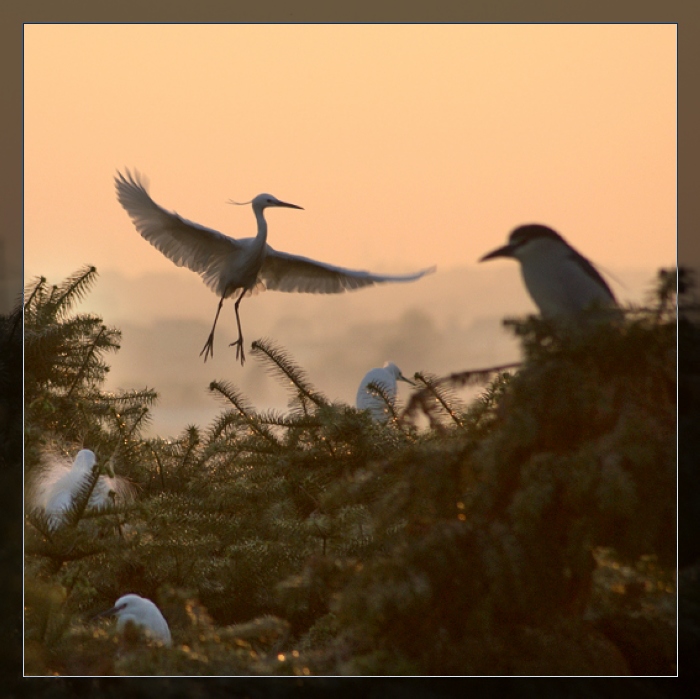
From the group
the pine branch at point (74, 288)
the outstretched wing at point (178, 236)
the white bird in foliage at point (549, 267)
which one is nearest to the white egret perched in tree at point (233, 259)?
the outstretched wing at point (178, 236)

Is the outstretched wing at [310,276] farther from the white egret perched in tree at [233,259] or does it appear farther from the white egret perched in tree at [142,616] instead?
the white egret perched in tree at [142,616]

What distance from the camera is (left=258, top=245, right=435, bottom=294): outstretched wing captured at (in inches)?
67.5

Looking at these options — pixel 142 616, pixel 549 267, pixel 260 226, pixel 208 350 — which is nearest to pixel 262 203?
pixel 260 226

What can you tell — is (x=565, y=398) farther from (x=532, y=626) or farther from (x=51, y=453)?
(x=51, y=453)

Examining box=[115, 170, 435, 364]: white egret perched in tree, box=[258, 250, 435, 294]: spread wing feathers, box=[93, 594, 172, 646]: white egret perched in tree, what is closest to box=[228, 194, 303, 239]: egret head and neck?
box=[115, 170, 435, 364]: white egret perched in tree

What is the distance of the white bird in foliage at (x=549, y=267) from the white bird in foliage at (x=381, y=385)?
1.27ft

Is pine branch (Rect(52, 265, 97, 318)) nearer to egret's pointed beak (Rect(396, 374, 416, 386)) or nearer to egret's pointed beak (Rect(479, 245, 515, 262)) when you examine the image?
egret's pointed beak (Rect(396, 374, 416, 386))

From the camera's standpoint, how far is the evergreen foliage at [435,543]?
100cm

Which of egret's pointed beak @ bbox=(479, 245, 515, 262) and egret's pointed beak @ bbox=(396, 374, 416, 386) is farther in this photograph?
egret's pointed beak @ bbox=(396, 374, 416, 386)

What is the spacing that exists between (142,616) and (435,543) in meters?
0.65

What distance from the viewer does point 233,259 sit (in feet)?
6.09

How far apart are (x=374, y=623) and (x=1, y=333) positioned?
909 mm

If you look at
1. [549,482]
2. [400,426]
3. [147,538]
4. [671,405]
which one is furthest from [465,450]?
[147,538]

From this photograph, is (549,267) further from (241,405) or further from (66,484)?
(66,484)
